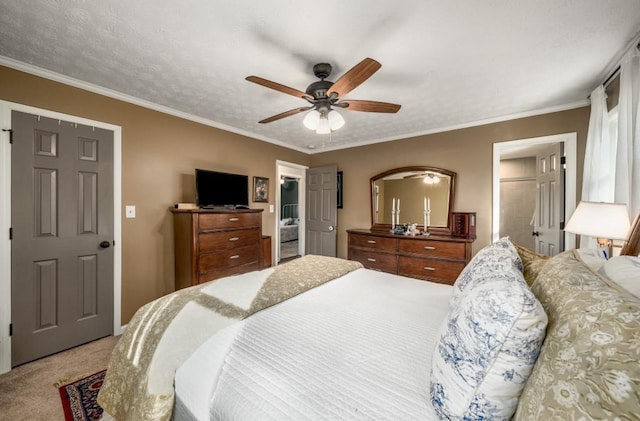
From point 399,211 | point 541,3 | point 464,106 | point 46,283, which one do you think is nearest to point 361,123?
point 464,106

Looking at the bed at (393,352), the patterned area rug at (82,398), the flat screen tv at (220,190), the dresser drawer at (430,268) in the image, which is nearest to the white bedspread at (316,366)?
the bed at (393,352)

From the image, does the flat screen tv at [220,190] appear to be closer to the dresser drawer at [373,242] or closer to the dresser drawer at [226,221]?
the dresser drawer at [226,221]

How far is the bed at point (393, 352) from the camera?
522mm

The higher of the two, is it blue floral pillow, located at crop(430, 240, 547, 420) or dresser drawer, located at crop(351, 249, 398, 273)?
blue floral pillow, located at crop(430, 240, 547, 420)

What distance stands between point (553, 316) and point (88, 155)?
341 centimetres

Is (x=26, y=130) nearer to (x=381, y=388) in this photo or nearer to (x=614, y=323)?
(x=381, y=388)

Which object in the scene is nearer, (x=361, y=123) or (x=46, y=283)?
(x=46, y=283)

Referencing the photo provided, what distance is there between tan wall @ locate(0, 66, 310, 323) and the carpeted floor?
44 cm

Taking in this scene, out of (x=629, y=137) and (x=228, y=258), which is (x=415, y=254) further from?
(x=228, y=258)

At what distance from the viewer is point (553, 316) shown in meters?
0.70

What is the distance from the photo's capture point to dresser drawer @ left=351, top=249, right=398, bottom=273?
3.50 metres

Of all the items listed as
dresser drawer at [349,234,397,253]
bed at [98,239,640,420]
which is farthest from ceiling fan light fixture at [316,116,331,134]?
dresser drawer at [349,234,397,253]

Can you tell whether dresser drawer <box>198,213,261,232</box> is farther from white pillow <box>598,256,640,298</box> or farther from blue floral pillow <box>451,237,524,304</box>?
white pillow <box>598,256,640,298</box>

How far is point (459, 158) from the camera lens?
11.5 feet
